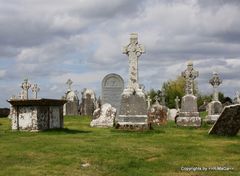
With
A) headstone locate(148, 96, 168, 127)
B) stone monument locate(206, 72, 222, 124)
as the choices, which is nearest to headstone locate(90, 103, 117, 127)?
headstone locate(148, 96, 168, 127)

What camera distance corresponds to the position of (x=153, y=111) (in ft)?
99.9

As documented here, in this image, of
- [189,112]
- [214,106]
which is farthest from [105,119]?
[214,106]

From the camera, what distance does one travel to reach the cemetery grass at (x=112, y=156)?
988 centimetres

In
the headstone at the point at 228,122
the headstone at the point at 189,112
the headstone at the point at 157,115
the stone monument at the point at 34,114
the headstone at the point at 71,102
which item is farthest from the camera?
the headstone at the point at 71,102

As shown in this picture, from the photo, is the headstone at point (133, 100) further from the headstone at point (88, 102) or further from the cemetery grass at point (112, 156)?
the headstone at point (88, 102)

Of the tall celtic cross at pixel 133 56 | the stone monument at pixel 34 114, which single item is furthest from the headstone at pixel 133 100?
the stone monument at pixel 34 114

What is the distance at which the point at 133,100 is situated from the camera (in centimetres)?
2089

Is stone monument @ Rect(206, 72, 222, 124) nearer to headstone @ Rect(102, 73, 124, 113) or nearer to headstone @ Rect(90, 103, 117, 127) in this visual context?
headstone @ Rect(102, 73, 124, 113)

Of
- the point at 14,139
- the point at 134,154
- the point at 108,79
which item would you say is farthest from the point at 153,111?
A: the point at 134,154

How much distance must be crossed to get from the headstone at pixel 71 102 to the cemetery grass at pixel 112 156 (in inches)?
1145

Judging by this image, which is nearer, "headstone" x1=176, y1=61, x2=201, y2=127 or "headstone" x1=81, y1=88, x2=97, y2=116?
"headstone" x1=176, y1=61, x2=201, y2=127

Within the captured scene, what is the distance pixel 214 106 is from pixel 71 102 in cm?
1705

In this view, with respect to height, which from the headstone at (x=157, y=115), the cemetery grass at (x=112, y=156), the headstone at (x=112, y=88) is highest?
the headstone at (x=112, y=88)

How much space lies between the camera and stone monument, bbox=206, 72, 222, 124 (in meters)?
30.9
